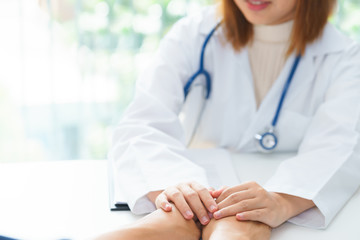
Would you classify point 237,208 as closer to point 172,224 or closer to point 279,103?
point 172,224

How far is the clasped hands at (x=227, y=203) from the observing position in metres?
0.97

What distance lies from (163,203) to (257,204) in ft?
0.58

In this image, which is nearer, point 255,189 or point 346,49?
point 255,189

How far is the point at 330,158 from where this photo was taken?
1136 mm

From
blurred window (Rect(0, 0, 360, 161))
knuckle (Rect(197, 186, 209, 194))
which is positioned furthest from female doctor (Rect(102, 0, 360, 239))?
blurred window (Rect(0, 0, 360, 161))

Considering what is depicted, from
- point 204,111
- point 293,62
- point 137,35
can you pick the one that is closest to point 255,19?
point 293,62

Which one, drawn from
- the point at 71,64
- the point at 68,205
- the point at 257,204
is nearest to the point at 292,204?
the point at 257,204

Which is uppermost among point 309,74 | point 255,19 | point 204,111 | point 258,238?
point 255,19

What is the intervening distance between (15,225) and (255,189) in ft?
1.49

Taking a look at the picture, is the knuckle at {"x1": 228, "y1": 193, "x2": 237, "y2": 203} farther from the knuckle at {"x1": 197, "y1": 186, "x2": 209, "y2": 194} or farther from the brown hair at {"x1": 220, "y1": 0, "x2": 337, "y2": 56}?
the brown hair at {"x1": 220, "y1": 0, "x2": 337, "y2": 56}

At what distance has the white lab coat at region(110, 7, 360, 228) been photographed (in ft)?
3.54

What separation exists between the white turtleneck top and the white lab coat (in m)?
0.04

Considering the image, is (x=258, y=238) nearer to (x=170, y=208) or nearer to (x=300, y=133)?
(x=170, y=208)

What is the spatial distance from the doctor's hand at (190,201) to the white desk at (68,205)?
0.07 metres
